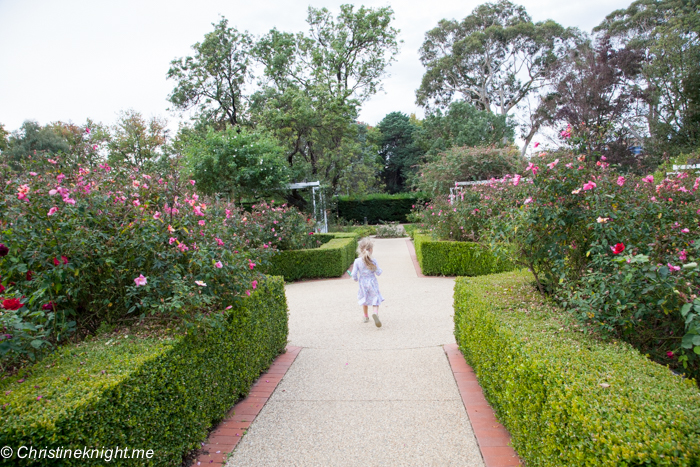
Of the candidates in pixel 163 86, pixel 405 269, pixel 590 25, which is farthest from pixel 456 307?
pixel 590 25

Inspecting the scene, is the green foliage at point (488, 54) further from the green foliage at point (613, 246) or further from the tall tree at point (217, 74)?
the green foliage at point (613, 246)

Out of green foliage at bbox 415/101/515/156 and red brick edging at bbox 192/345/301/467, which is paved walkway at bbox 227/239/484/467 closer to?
red brick edging at bbox 192/345/301/467

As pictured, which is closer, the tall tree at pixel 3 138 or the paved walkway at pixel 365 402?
the paved walkway at pixel 365 402

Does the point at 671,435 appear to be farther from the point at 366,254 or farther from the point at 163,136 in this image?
the point at 163,136

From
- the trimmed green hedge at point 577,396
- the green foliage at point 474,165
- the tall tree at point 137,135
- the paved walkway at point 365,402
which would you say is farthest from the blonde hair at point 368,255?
the tall tree at point 137,135

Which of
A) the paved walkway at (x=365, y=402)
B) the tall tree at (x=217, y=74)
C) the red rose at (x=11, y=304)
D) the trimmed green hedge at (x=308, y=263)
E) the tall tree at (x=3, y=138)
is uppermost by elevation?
the tall tree at (x=217, y=74)

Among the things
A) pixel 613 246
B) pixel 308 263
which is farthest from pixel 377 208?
pixel 613 246

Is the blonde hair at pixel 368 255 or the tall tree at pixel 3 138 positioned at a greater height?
the tall tree at pixel 3 138

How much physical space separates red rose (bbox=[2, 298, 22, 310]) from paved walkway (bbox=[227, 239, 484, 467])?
147cm

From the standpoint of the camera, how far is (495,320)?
2912 millimetres

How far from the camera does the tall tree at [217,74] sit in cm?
2031

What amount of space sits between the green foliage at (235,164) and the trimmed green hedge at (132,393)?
37.3 ft

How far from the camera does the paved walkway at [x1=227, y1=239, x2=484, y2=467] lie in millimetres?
2502

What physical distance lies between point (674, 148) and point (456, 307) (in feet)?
67.4
